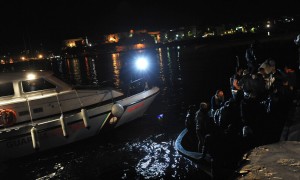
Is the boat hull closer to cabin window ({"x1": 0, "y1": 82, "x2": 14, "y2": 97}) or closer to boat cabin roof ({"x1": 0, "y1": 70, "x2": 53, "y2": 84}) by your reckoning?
cabin window ({"x1": 0, "y1": 82, "x2": 14, "y2": 97})

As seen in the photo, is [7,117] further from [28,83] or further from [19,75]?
[19,75]

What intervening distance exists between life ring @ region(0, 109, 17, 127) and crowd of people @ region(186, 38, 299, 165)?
6.48 m

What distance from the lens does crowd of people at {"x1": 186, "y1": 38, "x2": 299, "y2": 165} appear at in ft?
25.2

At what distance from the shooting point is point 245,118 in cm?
888

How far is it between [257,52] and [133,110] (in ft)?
22.1

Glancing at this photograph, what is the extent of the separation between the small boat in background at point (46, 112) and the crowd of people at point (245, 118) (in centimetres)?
443

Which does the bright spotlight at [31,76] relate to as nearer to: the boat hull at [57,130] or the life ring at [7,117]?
the life ring at [7,117]

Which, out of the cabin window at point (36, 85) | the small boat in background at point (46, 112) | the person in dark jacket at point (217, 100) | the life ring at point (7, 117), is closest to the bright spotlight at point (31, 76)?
the small boat in background at point (46, 112)

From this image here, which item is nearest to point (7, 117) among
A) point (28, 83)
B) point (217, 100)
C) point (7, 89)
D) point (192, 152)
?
point (7, 89)

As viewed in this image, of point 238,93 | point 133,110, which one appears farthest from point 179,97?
point 238,93

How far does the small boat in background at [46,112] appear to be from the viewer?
10.5m

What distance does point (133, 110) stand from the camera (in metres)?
13.8

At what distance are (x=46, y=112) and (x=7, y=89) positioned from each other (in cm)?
170

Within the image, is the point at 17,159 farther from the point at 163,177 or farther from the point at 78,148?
the point at 163,177
